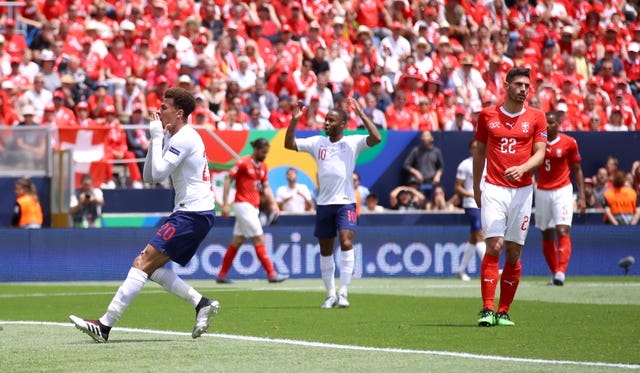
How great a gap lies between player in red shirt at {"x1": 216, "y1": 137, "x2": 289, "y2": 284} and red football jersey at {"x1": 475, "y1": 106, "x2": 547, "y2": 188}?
8335 millimetres

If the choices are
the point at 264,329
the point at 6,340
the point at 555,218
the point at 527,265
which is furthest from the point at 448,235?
the point at 6,340

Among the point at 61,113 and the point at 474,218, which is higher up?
the point at 61,113

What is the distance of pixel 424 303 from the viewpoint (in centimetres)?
1565

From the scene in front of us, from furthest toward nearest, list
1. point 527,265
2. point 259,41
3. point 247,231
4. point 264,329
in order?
point 259,41 → point 527,265 → point 247,231 → point 264,329

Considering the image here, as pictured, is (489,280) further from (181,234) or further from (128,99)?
(128,99)

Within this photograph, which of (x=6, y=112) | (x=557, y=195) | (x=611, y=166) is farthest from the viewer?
(x=611, y=166)

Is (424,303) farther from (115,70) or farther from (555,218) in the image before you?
(115,70)

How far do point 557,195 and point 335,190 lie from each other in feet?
16.5

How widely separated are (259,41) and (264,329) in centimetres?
1636

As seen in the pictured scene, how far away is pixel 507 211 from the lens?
1213 cm

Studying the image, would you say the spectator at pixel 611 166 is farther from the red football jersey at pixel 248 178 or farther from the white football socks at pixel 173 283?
the white football socks at pixel 173 283

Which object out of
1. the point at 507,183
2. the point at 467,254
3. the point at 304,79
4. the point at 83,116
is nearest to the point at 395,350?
the point at 507,183

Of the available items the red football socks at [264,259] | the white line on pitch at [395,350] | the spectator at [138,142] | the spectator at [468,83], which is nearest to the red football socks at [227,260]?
the red football socks at [264,259]

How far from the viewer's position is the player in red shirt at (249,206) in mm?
20375
